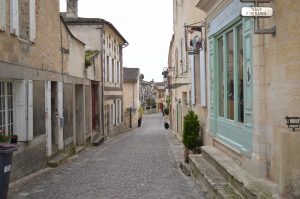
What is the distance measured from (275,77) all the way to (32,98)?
6498 millimetres

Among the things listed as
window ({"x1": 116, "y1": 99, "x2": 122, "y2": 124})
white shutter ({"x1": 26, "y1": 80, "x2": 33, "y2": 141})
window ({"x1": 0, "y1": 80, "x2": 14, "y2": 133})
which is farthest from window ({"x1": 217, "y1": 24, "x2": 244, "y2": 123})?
window ({"x1": 116, "y1": 99, "x2": 122, "y2": 124})

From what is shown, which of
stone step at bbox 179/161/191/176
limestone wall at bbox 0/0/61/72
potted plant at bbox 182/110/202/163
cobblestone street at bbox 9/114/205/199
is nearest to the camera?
cobblestone street at bbox 9/114/205/199

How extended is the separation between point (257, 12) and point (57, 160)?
8.46 meters

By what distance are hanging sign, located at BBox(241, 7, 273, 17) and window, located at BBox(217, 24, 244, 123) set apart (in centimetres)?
181

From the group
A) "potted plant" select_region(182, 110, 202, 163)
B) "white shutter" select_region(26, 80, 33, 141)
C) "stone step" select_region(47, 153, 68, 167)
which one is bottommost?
"stone step" select_region(47, 153, 68, 167)

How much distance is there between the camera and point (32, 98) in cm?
1048

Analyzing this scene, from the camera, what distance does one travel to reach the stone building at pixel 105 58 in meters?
23.0

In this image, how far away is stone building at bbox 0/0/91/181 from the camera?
9.11 meters

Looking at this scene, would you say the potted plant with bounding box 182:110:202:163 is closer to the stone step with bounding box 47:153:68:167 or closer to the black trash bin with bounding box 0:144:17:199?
the stone step with bounding box 47:153:68:167

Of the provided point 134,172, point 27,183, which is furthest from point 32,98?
point 134,172

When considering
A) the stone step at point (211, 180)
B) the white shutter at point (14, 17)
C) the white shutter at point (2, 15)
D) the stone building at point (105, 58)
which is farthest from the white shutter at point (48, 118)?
the stone building at point (105, 58)

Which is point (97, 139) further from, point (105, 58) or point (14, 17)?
point (14, 17)

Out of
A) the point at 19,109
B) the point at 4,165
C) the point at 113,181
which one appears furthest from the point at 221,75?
the point at 4,165

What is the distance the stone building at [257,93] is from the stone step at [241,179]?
0.01 m
